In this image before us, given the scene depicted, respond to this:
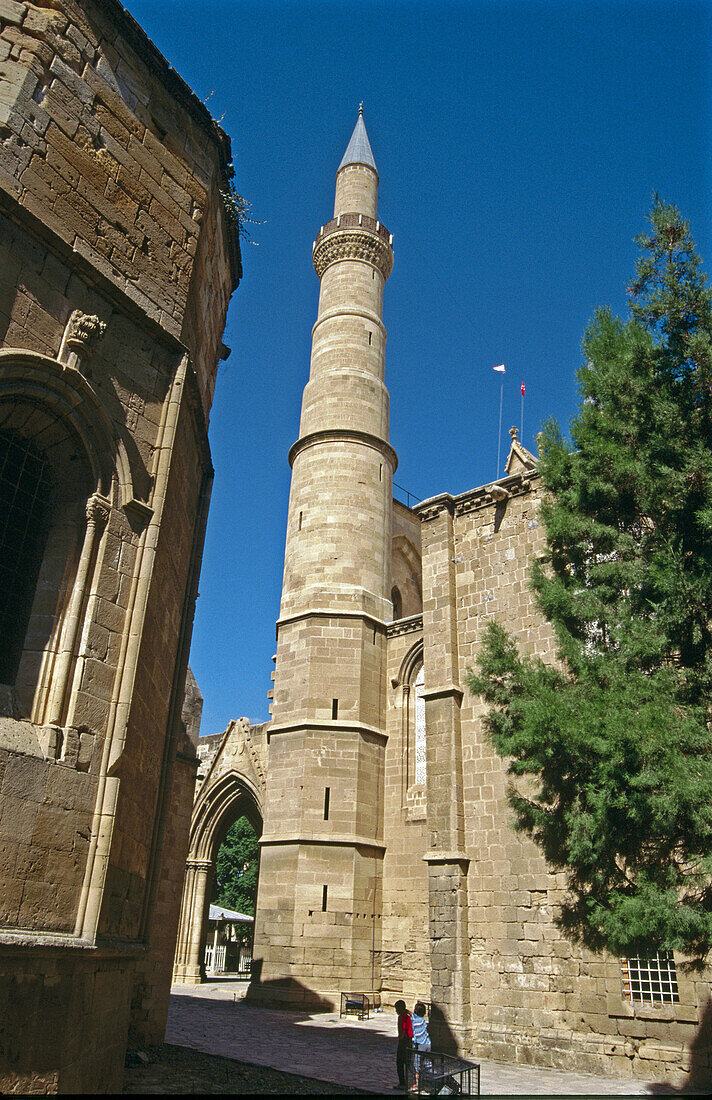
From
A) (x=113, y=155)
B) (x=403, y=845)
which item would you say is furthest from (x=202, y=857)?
(x=113, y=155)

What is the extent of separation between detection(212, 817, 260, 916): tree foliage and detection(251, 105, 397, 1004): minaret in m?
23.6

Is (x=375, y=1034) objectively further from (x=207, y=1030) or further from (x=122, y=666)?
(x=122, y=666)

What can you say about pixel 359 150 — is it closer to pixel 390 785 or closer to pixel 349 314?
pixel 349 314

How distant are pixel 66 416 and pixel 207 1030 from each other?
10.1 m

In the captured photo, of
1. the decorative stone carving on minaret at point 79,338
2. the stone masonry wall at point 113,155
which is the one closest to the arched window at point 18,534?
the decorative stone carving on minaret at point 79,338

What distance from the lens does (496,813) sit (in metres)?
11.9

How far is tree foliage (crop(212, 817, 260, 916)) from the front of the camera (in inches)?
1499

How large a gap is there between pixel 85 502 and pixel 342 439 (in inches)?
535

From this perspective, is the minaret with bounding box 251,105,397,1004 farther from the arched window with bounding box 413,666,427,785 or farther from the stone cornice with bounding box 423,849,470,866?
the stone cornice with bounding box 423,849,470,866

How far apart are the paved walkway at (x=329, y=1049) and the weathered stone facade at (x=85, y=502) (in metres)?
3.88

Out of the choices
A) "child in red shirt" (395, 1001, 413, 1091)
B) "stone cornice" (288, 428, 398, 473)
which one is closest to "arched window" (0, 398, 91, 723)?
"child in red shirt" (395, 1001, 413, 1091)

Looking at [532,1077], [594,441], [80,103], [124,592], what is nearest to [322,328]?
[594,441]

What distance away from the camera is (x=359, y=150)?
90.5ft

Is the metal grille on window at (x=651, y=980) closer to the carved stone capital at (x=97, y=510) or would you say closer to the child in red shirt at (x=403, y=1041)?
the child in red shirt at (x=403, y=1041)
